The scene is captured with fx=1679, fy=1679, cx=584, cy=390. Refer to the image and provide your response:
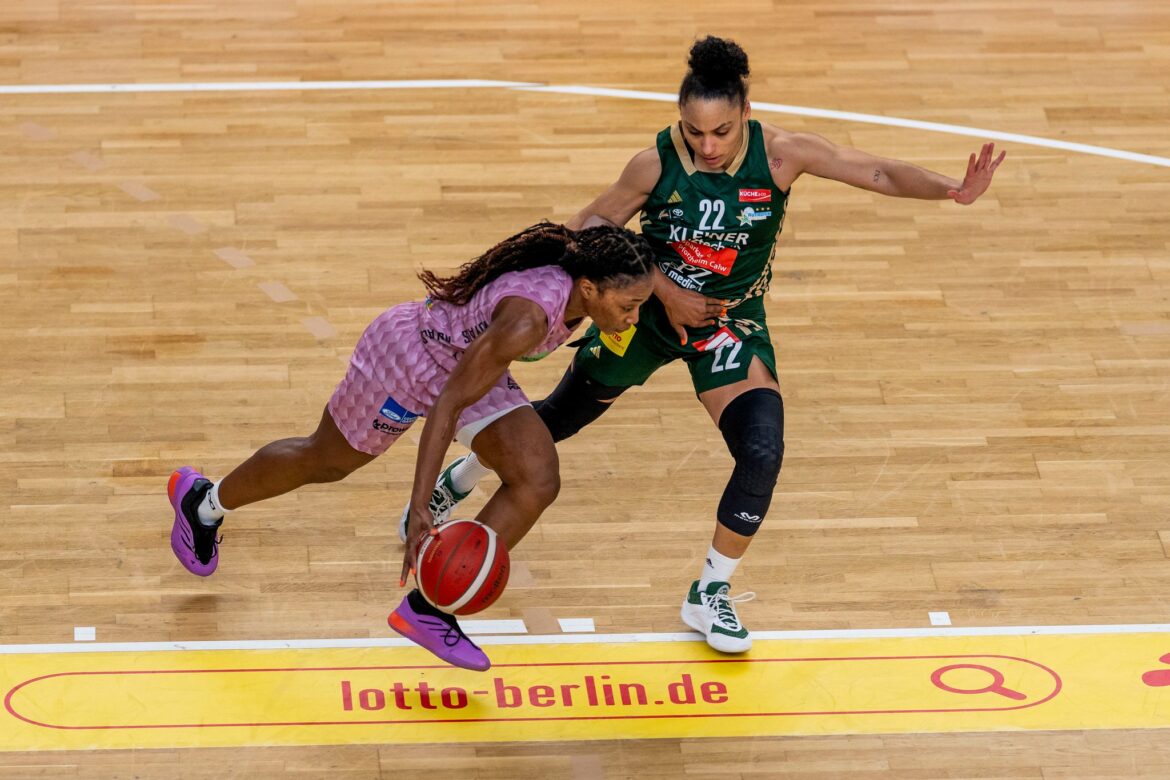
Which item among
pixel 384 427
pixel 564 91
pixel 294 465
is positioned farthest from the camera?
pixel 564 91

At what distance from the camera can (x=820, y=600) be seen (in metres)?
6.54

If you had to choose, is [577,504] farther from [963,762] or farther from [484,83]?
[484,83]

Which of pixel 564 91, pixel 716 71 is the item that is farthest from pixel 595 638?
pixel 564 91

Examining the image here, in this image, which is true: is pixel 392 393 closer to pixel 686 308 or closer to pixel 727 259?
pixel 686 308

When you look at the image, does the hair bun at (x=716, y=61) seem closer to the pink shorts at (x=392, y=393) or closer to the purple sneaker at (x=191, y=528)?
the pink shorts at (x=392, y=393)

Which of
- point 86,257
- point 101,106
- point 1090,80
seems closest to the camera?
point 86,257

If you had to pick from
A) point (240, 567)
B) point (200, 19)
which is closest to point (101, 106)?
point (200, 19)

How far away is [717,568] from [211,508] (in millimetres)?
1919

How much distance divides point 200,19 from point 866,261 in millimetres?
4277

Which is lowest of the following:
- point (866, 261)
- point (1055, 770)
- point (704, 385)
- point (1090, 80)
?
point (704, 385)

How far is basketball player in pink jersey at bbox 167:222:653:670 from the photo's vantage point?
5.49 metres

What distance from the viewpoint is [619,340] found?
6.39m

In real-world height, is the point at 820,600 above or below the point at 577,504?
above

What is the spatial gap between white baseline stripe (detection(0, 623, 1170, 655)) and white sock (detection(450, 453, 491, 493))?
2.32 feet
